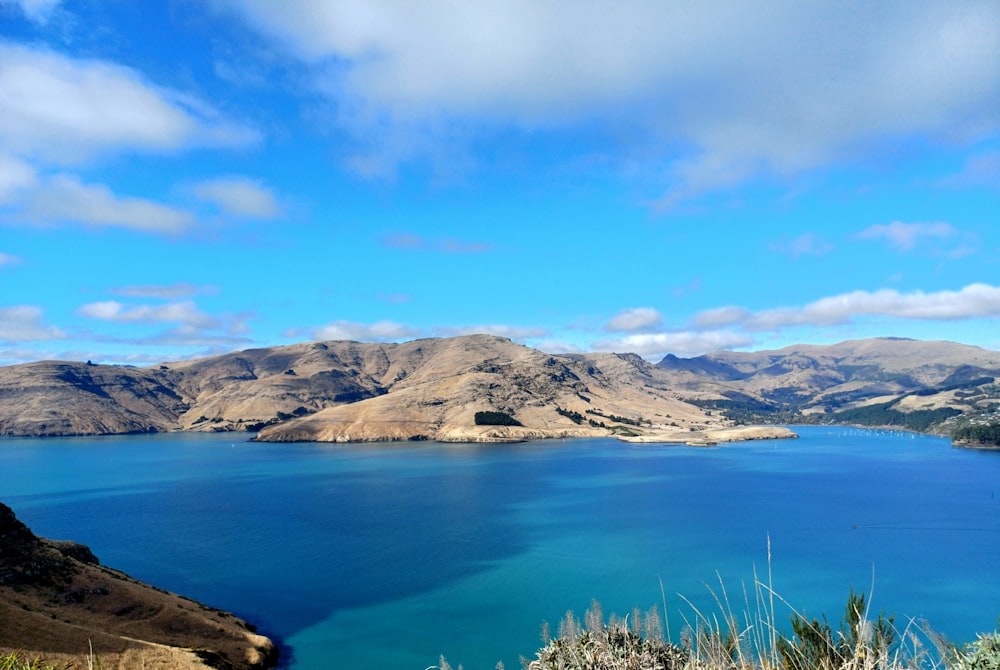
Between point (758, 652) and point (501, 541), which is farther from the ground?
point (758, 652)

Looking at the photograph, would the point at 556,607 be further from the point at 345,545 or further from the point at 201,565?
the point at 201,565

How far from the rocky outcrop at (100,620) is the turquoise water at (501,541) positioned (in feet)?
15.2

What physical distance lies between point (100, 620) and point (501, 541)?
44593mm

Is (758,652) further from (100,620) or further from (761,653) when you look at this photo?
(100,620)

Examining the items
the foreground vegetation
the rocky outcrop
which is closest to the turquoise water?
the foreground vegetation

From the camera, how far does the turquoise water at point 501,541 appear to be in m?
50.0

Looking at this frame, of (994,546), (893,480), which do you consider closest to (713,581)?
(994,546)

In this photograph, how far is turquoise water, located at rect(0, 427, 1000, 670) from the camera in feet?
164

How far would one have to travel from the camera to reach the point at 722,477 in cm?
13400

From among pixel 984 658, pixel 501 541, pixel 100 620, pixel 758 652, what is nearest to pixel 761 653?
pixel 758 652

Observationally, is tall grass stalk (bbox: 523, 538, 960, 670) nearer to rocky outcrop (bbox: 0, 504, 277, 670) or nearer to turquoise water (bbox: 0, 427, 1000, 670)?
turquoise water (bbox: 0, 427, 1000, 670)

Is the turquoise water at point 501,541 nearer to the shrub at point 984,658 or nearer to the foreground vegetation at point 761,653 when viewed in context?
the foreground vegetation at point 761,653

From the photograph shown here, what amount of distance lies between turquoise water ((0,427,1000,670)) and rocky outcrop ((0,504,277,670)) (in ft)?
15.2

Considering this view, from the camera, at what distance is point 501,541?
76.2 m
